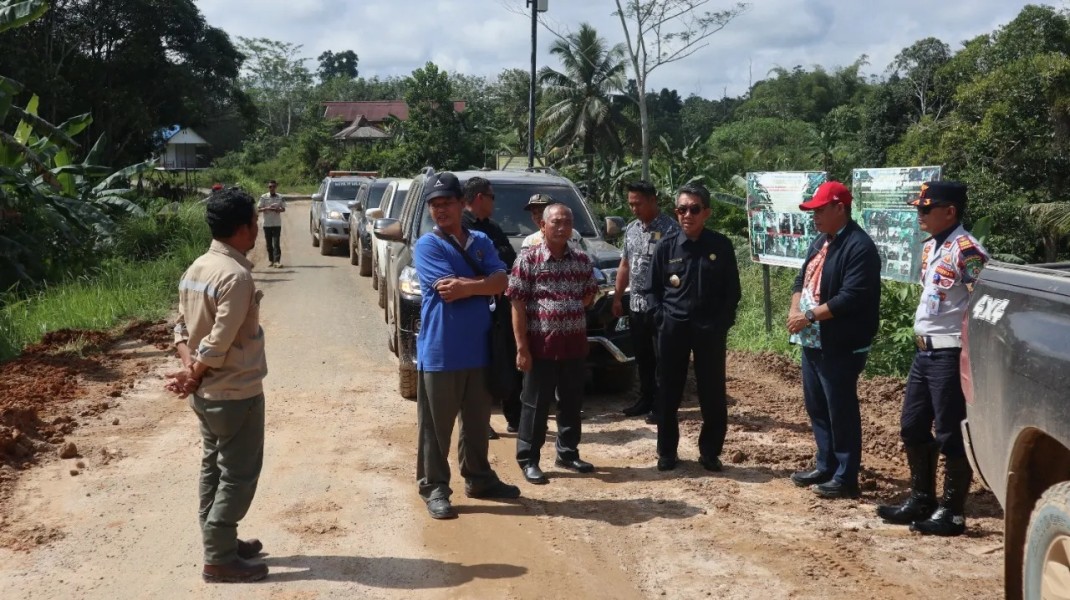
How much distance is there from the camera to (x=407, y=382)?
28.1ft

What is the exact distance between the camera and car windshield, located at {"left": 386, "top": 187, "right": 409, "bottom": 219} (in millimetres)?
14211

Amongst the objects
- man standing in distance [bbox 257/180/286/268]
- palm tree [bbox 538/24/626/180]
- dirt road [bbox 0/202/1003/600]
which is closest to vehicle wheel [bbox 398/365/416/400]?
dirt road [bbox 0/202/1003/600]

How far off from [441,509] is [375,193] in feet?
47.2

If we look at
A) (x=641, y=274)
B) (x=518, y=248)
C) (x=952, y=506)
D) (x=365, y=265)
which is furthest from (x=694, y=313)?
(x=365, y=265)

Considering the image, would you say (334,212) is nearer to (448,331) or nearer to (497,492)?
(497,492)

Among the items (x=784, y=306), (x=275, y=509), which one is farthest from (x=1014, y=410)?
(x=784, y=306)

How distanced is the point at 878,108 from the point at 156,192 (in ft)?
94.6

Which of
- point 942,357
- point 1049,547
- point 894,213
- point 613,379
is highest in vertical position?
point 894,213

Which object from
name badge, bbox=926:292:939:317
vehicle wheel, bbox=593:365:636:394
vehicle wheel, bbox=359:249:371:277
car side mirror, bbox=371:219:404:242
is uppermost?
car side mirror, bbox=371:219:404:242

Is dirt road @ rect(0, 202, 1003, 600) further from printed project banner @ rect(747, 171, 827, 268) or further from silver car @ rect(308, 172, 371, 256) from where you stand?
silver car @ rect(308, 172, 371, 256)

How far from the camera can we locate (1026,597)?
3359mm

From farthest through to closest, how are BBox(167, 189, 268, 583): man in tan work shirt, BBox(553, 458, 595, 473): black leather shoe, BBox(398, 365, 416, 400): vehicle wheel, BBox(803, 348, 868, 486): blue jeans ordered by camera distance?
1. BBox(398, 365, 416, 400): vehicle wheel
2. BBox(553, 458, 595, 473): black leather shoe
3. BBox(803, 348, 868, 486): blue jeans
4. BBox(167, 189, 268, 583): man in tan work shirt

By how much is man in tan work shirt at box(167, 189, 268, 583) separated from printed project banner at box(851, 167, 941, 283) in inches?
216

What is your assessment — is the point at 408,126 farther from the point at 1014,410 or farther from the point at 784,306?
the point at 1014,410
